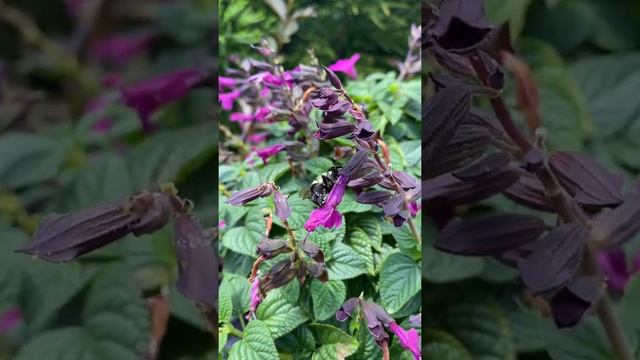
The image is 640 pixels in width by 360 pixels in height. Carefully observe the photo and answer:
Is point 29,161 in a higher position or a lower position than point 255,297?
lower

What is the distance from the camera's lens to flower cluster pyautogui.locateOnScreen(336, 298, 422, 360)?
0.40 metres

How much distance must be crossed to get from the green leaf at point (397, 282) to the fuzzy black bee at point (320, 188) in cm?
5

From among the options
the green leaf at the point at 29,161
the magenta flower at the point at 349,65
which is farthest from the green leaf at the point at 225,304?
the green leaf at the point at 29,161

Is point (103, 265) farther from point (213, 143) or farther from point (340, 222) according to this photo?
point (340, 222)

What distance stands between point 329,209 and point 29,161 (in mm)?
422

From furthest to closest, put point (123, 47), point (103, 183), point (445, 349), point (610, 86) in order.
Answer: point (123, 47)
point (610, 86)
point (103, 183)
point (445, 349)

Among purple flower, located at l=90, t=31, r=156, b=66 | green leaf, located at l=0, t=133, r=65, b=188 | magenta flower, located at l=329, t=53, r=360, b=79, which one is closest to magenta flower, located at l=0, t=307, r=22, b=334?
green leaf, located at l=0, t=133, r=65, b=188

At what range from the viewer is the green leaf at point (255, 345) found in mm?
405

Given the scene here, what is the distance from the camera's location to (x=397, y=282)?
0.41 metres

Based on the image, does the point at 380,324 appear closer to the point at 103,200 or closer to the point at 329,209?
the point at 329,209

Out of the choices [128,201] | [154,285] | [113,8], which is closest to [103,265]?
[154,285]

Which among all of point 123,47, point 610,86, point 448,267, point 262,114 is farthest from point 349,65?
point 123,47

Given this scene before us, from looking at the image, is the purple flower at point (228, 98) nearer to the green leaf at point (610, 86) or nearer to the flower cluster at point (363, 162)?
the flower cluster at point (363, 162)

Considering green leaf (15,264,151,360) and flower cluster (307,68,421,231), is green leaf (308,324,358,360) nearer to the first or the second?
flower cluster (307,68,421,231)
